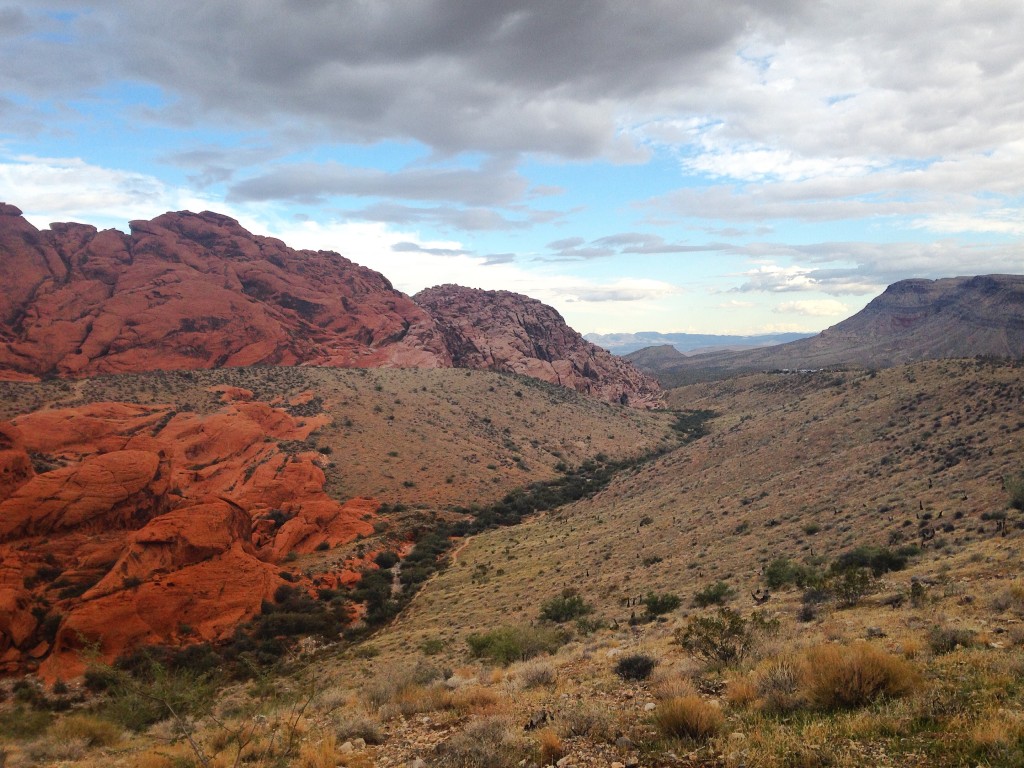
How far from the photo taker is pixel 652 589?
21.4 m

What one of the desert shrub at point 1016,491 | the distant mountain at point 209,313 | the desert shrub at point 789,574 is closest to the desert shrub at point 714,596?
the desert shrub at point 789,574

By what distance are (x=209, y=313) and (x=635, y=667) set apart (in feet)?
265

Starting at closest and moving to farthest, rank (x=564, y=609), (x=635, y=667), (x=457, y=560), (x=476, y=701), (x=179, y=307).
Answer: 1. (x=476, y=701)
2. (x=635, y=667)
3. (x=564, y=609)
4. (x=457, y=560)
5. (x=179, y=307)

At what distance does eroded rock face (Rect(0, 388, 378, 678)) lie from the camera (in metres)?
21.0

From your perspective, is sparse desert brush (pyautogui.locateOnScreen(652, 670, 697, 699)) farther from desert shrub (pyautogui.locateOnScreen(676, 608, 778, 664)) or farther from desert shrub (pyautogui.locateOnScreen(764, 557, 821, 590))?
desert shrub (pyautogui.locateOnScreen(764, 557, 821, 590))

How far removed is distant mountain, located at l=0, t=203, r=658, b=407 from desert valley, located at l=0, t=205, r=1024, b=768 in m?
0.60

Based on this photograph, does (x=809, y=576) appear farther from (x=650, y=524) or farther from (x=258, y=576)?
(x=258, y=576)

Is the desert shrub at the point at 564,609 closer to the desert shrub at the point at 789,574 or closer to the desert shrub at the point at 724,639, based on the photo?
the desert shrub at the point at 789,574

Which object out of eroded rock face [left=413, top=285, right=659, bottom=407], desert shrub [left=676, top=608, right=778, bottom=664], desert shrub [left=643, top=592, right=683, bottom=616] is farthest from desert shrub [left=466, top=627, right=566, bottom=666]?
eroded rock face [left=413, top=285, right=659, bottom=407]

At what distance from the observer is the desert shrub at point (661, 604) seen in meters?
17.7

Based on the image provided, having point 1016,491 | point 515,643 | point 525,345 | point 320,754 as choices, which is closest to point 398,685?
point 320,754

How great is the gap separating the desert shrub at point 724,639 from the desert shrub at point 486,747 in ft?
15.2

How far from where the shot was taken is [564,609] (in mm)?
20797

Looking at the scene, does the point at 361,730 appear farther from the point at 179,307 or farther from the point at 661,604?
the point at 179,307
